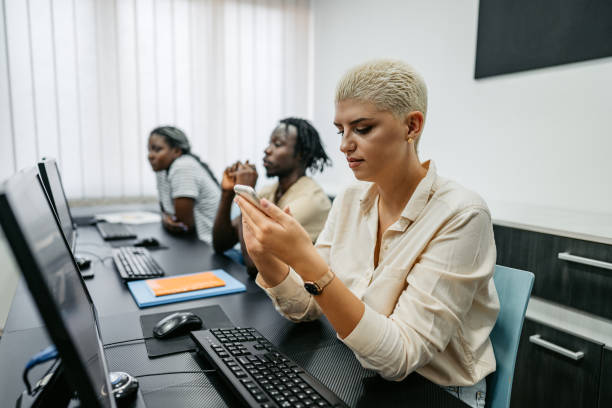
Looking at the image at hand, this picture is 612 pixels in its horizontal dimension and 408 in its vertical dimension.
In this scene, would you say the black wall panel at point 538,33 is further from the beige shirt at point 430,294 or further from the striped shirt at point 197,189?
the striped shirt at point 197,189

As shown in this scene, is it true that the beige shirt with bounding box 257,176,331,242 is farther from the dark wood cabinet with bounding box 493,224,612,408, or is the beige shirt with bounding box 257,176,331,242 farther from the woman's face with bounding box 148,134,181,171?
the woman's face with bounding box 148,134,181,171

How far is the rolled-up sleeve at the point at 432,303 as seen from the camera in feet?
2.48

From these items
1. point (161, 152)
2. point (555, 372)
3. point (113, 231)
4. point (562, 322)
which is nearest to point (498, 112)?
point (562, 322)

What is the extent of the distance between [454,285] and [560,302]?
3.15 feet

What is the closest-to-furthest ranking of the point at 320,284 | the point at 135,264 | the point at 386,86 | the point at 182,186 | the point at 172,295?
the point at 320,284 → the point at 386,86 → the point at 172,295 → the point at 135,264 → the point at 182,186

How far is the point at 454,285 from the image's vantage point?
0.83 meters

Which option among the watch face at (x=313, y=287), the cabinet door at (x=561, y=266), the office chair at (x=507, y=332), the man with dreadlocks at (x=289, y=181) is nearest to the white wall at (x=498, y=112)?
the cabinet door at (x=561, y=266)

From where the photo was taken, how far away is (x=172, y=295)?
48.2 inches

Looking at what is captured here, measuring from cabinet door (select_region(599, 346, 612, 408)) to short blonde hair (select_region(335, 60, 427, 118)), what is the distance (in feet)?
3.74

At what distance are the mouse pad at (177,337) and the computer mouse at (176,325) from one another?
11mm

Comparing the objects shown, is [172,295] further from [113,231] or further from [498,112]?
[498,112]

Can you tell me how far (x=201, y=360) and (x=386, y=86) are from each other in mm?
673

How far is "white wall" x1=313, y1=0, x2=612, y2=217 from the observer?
5.80 ft

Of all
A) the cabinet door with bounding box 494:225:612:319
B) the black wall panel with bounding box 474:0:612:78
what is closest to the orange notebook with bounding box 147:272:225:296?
the cabinet door with bounding box 494:225:612:319
